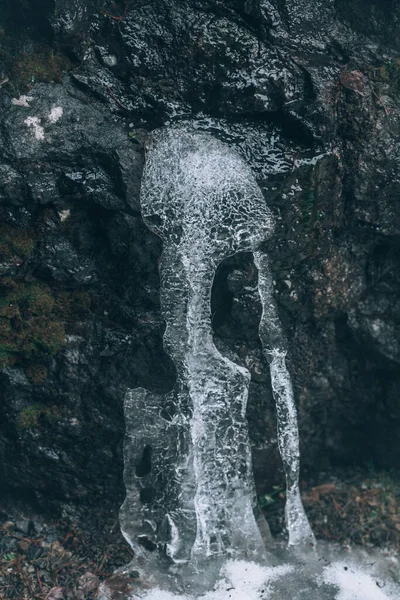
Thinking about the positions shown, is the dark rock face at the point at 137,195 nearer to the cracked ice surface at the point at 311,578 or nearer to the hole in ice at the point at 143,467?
the hole in ice at the point at 143,467

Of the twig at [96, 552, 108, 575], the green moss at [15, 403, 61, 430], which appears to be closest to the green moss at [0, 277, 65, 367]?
the green moss at [15, 403, 61, 430]

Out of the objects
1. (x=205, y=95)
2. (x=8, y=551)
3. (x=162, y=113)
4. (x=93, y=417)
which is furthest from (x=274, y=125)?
(x=8, y=551)

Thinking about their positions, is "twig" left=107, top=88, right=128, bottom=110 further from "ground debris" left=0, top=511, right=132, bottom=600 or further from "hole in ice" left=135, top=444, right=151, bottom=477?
"ground debris" left=0, top=511, right=132, bottom=600

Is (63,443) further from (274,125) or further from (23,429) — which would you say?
(274,125)

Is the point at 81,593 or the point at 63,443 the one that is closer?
the point at 81,593

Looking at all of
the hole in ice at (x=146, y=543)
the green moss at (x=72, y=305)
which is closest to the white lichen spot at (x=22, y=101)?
the green moss at (x=72, y=305)
